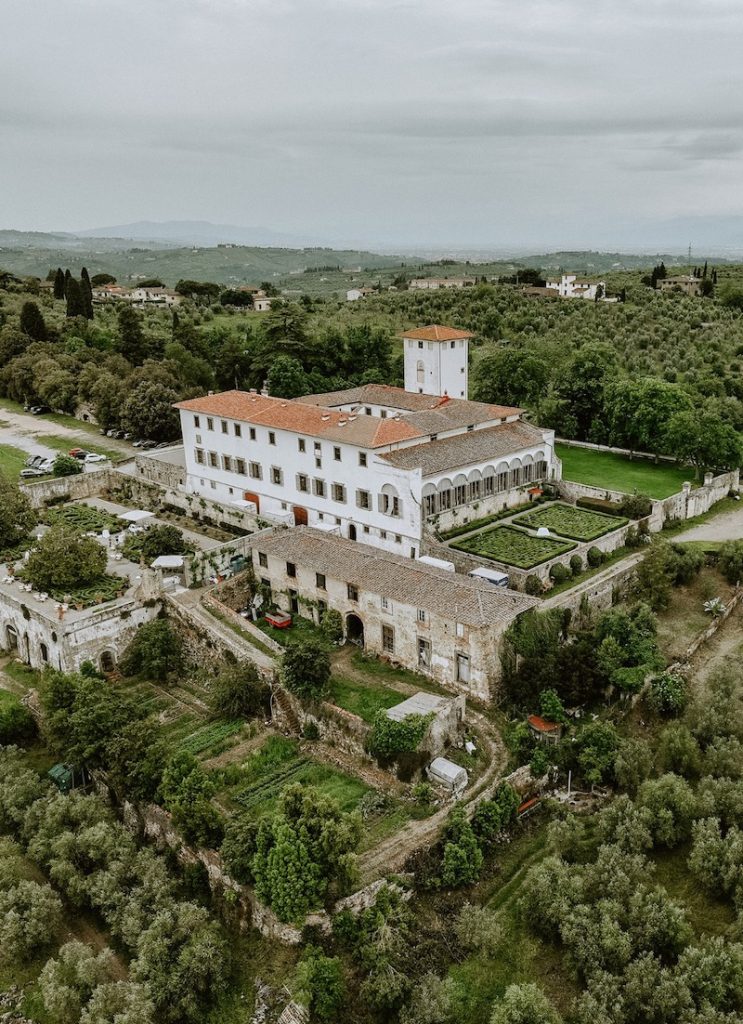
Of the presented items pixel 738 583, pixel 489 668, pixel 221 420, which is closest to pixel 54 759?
pixel 489 668

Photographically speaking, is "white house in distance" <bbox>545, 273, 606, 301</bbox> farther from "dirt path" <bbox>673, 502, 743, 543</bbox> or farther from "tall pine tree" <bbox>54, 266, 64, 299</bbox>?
"tall pine tree" <bbox>54, 266, 64, 299</bbox>

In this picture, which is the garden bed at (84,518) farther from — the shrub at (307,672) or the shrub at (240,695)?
the shrub at (307,672)

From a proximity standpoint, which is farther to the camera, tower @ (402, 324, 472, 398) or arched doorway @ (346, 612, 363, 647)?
tower @ (402, 324, 472, 398)

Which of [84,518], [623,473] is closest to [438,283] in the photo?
[623,473]

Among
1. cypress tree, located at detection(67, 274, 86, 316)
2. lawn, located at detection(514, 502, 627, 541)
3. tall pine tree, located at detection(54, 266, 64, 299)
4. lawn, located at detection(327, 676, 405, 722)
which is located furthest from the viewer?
tall pine tree, located at detection(54, 266, 64, 299)

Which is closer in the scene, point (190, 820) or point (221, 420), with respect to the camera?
point (190, 820)

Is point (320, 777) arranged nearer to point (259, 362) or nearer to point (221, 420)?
point (221, 420)

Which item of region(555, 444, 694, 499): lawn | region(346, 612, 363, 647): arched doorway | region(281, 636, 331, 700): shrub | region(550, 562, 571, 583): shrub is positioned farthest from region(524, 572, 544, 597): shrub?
region(555, 444, 694, 499): lawn
